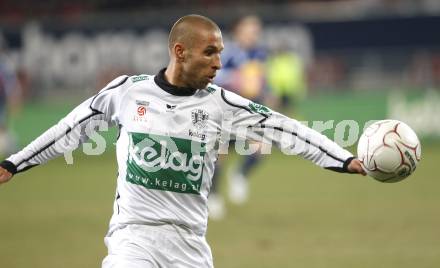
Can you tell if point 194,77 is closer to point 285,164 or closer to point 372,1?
point 285,164

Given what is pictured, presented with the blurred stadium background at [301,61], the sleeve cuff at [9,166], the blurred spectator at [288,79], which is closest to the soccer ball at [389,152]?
the sleeve cuff at [9,166]

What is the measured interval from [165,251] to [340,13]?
15.5 m

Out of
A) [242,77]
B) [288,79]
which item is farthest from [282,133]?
[288,79]

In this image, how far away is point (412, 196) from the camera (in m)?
13.1


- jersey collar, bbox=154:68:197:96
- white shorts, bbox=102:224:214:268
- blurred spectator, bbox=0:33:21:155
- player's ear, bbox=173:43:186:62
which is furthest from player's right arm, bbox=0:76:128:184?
blurred spectator, bbox=0:33:21:155

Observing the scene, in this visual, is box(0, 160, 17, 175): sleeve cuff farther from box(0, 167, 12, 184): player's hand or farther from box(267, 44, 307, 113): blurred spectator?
box(267, 44, 307, 113): blurred spectator

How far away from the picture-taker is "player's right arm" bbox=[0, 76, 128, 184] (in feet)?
18.7

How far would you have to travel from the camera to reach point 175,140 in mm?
5617

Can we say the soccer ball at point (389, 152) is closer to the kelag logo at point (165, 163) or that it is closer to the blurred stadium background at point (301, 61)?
the kelag logo at point (165, 163)

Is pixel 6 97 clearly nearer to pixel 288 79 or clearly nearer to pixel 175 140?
pixel 288 79

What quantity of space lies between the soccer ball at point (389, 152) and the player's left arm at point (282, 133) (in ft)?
0.54

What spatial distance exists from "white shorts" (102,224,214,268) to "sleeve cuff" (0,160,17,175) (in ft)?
2.47

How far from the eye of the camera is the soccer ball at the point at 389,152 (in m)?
5.23

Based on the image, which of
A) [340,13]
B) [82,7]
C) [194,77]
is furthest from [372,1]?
[194,77]
